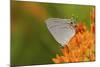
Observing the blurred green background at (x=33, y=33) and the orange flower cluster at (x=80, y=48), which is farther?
the orange flower cluster at (x=80, y=48)

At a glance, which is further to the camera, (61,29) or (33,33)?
(61,29)

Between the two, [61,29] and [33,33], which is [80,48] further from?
[33,33]

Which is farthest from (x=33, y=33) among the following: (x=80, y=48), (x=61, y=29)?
(x=80, y=48)

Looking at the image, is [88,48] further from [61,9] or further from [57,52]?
[61,9]

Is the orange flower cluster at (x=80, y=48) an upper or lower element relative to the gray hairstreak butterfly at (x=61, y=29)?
lower

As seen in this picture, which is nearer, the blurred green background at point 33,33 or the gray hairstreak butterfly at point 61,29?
the blurred green background at point 33,33
